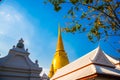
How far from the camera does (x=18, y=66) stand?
48.7 ft

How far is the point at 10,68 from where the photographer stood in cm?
1438

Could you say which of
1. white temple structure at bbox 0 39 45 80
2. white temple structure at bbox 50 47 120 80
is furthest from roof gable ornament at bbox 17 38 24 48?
white temple structure at bbox 50 47 120 80

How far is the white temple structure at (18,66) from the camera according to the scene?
14242mm

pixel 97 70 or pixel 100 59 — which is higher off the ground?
pixel 100 59

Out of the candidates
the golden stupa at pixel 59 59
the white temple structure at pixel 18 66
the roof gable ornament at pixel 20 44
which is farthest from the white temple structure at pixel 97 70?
the golden stupa at pixel 59 59

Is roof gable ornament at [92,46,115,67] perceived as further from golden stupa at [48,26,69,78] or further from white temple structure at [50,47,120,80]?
golden stupa at [48,26,69,78]

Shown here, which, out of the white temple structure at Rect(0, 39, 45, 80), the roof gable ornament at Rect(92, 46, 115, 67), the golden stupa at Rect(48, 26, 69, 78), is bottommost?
the white temple structure at Rect(0, 39, 45, 80)

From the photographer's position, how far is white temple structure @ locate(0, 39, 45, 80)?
46.7 feet

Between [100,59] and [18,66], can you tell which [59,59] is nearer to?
[100,59]

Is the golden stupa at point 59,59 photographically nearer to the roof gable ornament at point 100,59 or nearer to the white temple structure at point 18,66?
the roof gable ornament at point 100,59

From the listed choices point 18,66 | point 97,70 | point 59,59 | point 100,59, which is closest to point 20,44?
point 18,66

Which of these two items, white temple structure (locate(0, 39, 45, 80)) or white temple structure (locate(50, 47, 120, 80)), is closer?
white temple structure (locate(0, 39, 45, 80))

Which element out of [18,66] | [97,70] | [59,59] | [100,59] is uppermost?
[59,59]

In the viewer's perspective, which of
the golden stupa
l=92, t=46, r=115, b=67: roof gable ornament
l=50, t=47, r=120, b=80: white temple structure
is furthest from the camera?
the golden stupa
